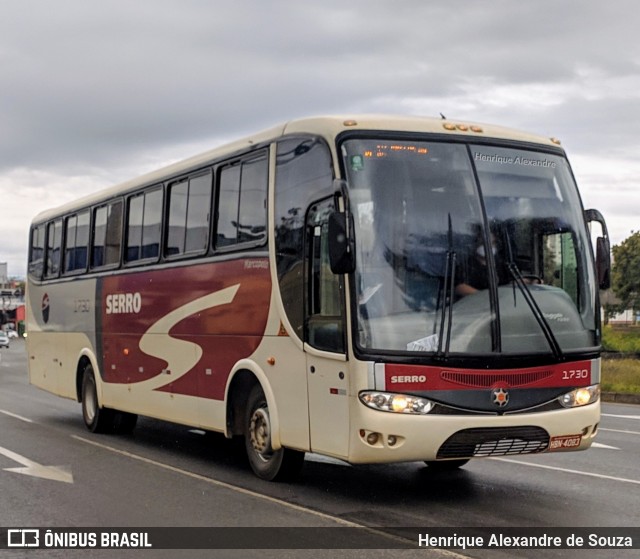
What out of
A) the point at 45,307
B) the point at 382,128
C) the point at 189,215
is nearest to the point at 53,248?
the point at 45,307

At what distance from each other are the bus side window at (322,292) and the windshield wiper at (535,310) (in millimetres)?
1565

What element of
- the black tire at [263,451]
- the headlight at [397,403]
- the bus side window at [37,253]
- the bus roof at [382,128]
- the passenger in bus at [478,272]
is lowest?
the black tire at [263,451]

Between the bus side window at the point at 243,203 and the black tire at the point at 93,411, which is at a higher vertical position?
the bus side window at the point at 243,203

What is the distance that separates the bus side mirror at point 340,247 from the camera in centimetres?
891

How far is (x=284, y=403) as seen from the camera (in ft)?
34.0

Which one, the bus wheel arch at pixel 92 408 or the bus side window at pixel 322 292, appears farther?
the bus wheel arch at pixel 92 408

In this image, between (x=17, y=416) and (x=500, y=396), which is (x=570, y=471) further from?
(x=17, y=416)

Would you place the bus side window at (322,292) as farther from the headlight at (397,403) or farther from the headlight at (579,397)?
the headlight at (579,397)

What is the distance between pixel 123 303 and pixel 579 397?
761 cm

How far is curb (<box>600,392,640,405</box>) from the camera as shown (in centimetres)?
2642

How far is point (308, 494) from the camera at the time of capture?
10.1m

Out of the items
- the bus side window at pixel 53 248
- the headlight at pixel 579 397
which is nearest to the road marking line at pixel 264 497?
the headlight at pixel 579 397

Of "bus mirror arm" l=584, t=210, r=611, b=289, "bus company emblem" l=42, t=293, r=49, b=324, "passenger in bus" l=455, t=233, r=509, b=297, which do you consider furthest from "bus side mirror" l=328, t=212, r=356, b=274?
"bus company emblem" l=42, t=293, r=49, b=324

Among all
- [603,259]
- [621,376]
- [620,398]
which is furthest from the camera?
[621,376]
